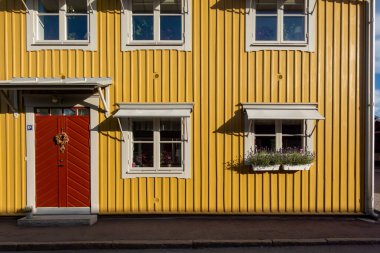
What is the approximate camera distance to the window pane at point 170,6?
27.8 ft

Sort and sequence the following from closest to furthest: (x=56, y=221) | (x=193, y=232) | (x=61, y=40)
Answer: (x=193, y=232)
(x=56, y=221)
(x=61, y=40)

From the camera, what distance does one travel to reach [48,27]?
27.9ft

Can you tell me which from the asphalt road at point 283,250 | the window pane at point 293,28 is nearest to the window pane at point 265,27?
the window pane at point 293,28

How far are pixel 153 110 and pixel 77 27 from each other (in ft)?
8.19

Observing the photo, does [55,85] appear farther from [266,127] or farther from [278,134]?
[278,134]

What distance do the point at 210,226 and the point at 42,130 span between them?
13.5 feet

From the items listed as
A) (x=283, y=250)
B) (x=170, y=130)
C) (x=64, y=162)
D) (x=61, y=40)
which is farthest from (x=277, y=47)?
(x=64, y=162)

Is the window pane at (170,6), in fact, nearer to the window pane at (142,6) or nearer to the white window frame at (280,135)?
the window pane at (142,6)

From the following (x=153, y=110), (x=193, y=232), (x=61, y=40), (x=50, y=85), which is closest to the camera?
(x=193, y=232)

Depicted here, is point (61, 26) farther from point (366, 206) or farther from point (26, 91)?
point (366, 206)

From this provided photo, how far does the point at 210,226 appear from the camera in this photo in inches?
304

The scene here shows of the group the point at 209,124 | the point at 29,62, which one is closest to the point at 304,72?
the point at 209,124

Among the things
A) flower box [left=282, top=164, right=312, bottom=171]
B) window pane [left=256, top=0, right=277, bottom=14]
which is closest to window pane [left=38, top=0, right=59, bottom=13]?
window pane [left=256, top=0, right=277, bottom=14]

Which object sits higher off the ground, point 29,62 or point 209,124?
point 29,62
